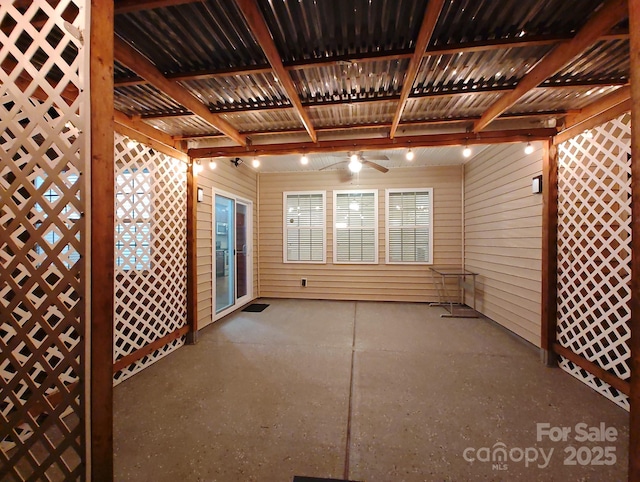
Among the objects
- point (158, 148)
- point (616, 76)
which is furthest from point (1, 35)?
point (616, 76)

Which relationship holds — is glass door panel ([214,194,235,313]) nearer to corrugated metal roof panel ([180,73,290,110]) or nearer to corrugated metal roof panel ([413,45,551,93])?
corrugated metal roof panel ([180,73,290,110])

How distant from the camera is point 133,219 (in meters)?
2.59

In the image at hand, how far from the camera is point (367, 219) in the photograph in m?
5.23

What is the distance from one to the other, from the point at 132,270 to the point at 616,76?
4648mm

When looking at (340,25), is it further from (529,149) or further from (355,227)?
(355,227)

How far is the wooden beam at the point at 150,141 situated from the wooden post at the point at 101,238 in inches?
62.8

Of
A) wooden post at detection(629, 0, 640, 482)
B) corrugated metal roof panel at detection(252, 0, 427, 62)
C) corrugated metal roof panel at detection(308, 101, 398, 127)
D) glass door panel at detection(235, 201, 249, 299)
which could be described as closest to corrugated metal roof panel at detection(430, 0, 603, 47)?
corrugated metal roof panel at detection(252, 0, 427, 62)

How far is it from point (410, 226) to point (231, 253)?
3.52 m

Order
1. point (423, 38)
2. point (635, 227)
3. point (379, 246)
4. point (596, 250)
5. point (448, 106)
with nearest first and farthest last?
point (635, 227), point (423, 38), point (596, 250), point (448, 106), point (379, 246)

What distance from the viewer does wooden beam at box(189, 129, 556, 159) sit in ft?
9.20

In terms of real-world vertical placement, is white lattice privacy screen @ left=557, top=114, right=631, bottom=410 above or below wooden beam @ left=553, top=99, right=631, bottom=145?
below

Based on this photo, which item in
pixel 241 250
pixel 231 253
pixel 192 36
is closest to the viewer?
pixel 192 36

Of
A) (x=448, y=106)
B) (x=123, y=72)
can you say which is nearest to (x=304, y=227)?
(x=448, y=106)

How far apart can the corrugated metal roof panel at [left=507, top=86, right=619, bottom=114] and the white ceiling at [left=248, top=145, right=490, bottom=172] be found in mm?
1429
